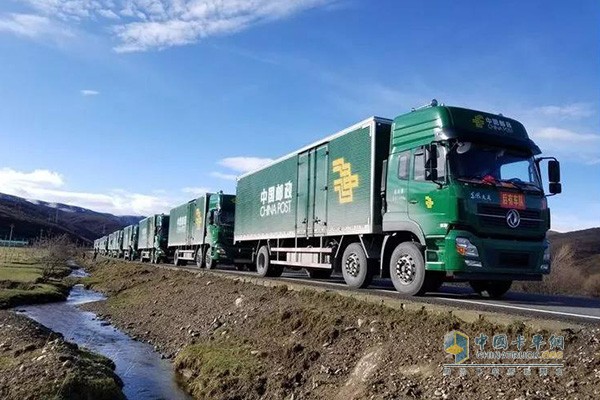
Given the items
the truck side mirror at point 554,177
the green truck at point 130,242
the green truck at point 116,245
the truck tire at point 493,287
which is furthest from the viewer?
the green truck at point 116,245

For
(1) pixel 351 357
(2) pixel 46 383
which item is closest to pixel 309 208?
(1) pixel 351 357

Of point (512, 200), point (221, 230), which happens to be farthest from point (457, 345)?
point (221, 230)

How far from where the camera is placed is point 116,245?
70.4m

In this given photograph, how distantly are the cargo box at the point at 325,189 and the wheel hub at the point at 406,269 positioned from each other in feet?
4.51

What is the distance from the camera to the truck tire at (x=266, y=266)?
18.1 metres

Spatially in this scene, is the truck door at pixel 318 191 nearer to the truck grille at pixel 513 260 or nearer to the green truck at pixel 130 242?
the truck grille at pixel 513 260

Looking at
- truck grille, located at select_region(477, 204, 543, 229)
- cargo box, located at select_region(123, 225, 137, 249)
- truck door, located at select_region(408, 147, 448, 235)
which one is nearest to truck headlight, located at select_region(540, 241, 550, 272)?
truck grille, located at select_region(477, 204, 543, 229)

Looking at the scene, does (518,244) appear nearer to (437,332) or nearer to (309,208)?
(437,332)

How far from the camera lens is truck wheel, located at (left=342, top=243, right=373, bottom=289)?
39.2ft

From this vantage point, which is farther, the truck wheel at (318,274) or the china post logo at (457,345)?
the truck wheel at (318,274)

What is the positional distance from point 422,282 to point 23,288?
2207cm

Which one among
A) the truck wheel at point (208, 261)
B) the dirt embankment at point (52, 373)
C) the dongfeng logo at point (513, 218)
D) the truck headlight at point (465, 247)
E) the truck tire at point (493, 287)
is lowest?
the dirt embankment at point (52, 373)

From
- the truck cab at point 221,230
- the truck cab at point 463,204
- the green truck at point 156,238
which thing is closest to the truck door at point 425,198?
the truck cab at point 463,204

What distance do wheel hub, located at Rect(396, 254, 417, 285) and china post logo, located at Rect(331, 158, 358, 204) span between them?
274cm
